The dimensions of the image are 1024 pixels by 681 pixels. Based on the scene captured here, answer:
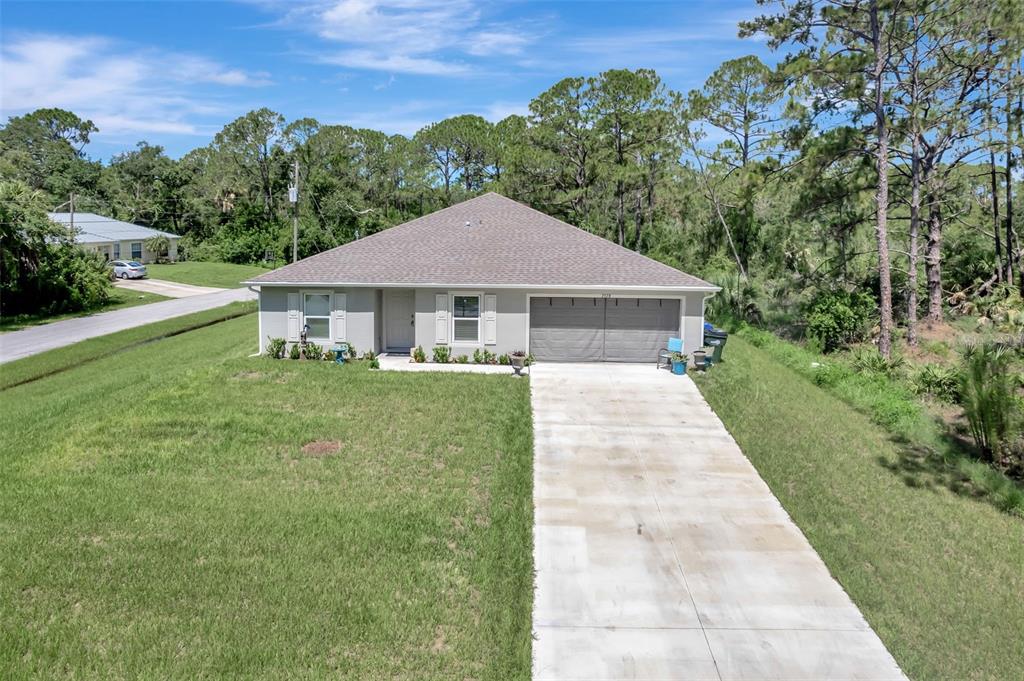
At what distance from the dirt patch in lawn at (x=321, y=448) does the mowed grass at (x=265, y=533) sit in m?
0.04

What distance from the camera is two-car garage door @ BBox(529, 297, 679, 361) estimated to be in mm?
18062

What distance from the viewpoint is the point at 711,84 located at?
101 feet

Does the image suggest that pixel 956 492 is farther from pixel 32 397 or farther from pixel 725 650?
pixel 32 397

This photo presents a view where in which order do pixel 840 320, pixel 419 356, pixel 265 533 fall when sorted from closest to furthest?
pixel 265 533
pixel 419 356
pixel 840 320

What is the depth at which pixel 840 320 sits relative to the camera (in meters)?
21.2

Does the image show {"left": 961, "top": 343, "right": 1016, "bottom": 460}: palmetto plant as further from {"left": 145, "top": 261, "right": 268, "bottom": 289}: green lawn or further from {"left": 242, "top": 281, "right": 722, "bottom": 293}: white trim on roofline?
{"left": 145, "top": 261, "right": 268, "bottom": 289}: green lawn

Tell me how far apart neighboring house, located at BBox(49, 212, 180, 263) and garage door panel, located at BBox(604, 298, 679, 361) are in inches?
1554

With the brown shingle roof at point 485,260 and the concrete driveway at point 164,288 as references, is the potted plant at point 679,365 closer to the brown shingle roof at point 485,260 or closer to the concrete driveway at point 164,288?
the brown shingle roof at point 485,260

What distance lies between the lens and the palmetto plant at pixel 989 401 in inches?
458

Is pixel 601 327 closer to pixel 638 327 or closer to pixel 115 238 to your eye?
pixel 638 327

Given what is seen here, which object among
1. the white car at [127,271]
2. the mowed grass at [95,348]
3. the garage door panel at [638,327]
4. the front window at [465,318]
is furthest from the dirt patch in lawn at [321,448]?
the white car at [127,271]

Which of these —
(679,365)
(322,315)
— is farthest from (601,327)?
(322,315)

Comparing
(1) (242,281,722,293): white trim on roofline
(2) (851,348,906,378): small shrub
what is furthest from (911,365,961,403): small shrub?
(1) (242,281,722,293): white trim on roofline

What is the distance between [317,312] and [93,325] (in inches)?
550
